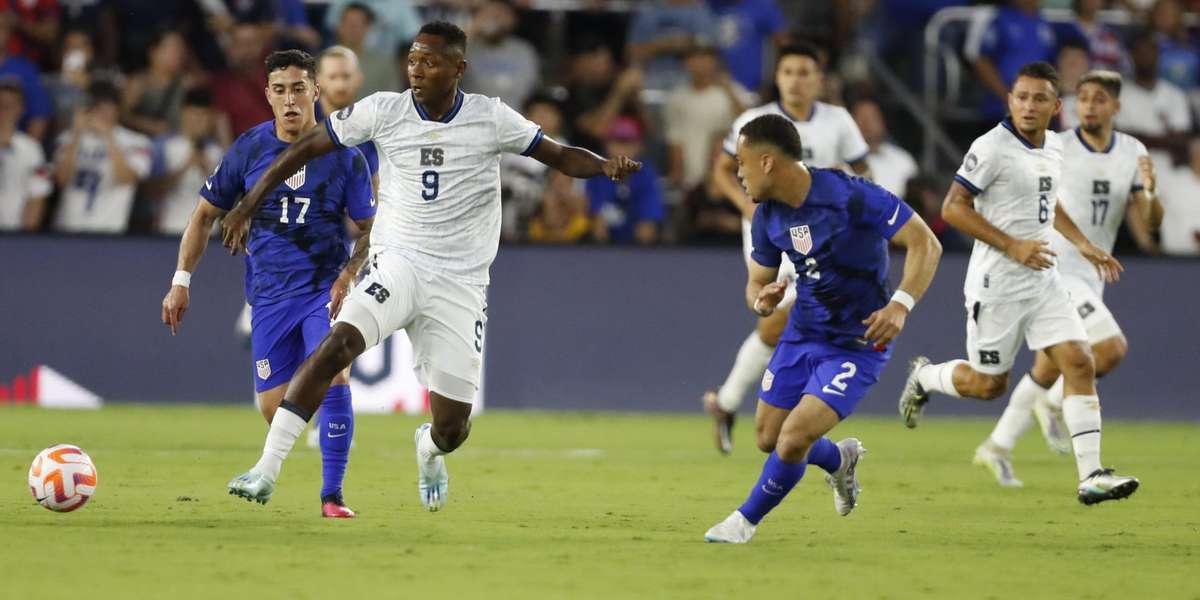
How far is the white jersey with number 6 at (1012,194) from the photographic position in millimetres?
9812

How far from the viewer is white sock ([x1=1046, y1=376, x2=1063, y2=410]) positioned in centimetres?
1182

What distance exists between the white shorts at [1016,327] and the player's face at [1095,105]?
1.40 meters

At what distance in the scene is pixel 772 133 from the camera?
7.85 meters

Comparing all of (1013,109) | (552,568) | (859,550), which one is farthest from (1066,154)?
(552,568)

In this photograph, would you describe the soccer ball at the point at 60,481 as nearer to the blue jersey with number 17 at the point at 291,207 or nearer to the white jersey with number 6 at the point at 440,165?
the blue jersey with number 17 at the point at 291,207

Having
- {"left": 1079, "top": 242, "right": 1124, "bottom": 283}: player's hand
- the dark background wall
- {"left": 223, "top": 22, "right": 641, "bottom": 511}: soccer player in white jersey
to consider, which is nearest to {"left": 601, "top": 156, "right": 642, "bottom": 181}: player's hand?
{"left": 223, "top": 22, "right": 641, "bottom": 511}: soccer player in white jersey

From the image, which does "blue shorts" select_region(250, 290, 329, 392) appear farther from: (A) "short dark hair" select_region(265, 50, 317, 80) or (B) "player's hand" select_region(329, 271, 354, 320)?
(A) "short dark hair" select_region(265, 50, 317, 80)

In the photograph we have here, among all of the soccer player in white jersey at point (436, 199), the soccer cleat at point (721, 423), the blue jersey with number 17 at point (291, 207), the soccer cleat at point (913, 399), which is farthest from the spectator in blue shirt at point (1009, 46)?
the soccer player in white jersey at point (436, 199)

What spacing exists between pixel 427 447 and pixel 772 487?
1689mm

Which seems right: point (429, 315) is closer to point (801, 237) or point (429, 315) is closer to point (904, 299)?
point (801, 237)

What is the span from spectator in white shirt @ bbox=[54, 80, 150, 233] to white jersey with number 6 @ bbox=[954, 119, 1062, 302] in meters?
8.25

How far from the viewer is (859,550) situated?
7.53 m

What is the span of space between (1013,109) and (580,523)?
361cm

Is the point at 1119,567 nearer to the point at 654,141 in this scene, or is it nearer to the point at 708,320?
the point at 708,320
